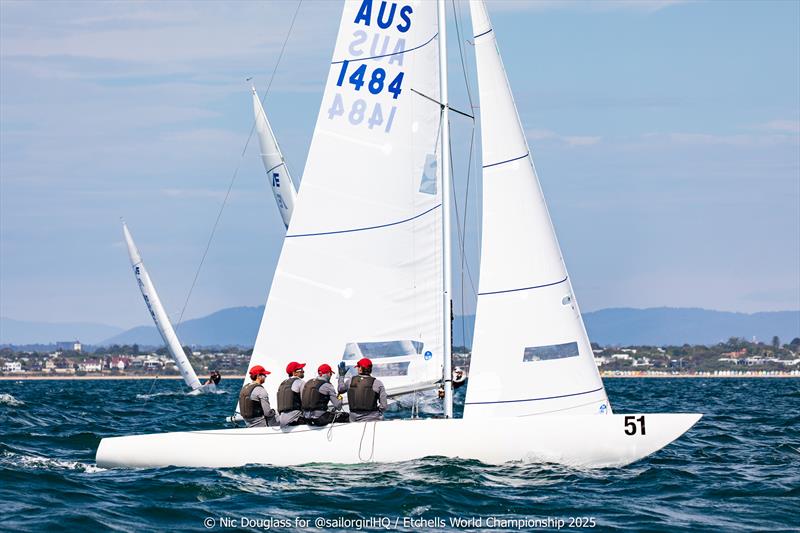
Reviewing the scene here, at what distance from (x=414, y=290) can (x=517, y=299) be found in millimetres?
1935

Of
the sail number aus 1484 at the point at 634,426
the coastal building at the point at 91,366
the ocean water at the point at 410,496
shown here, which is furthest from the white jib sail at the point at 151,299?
the coastal building at the point at 91,366

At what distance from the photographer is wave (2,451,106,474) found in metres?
17.5

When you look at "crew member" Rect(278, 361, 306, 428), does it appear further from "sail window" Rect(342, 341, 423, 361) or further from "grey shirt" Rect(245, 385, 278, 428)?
"sail window" Rect(342, 341, 423, 361)

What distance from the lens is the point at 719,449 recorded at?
20828mm

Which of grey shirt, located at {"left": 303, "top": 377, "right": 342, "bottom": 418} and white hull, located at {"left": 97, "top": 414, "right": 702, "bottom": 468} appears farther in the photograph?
grey shirt, located at {"left": 303, "top": 377, "right": 342, "bottom": 418}

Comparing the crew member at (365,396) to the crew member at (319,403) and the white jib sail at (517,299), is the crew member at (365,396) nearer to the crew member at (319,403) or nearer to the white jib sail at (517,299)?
the crew member at (319,403)

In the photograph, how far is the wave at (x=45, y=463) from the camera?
17.5 meters

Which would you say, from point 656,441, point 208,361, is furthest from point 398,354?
point 208,361

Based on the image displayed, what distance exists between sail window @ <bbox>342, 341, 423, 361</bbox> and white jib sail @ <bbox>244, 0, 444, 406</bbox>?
A: 0.01m

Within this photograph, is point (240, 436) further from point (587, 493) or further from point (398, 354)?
point (587, 493)

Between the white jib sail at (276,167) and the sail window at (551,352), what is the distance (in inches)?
815

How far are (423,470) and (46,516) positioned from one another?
484 cm

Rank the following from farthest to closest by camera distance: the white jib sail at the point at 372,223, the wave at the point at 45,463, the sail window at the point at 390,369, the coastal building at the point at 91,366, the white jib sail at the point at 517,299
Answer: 1. the coastal building at the point at 91,366
2. the white jib sail at the point at 372,223
3. the sail window at the point at 390,369
4. the wave at the point at 45,463
5. the white jib sail at the point at 517,299

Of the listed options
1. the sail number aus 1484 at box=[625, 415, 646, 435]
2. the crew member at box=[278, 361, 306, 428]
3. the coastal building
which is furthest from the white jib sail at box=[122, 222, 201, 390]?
the coastal building
